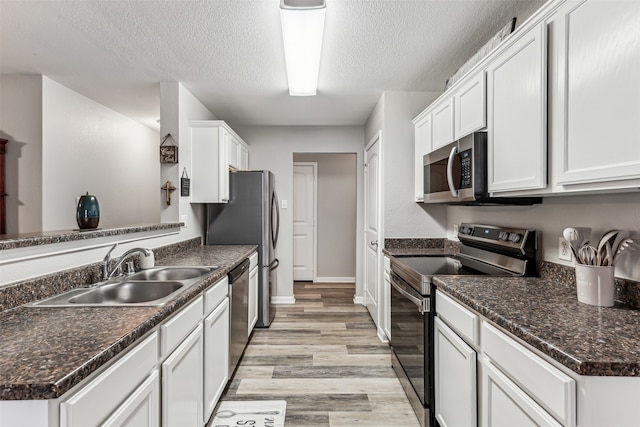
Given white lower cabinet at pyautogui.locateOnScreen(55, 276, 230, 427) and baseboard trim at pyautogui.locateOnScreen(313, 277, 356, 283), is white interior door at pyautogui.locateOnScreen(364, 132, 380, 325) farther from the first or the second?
white lower cabinet at pyautogui.locateOnScreen(55, 276, 230, 427)

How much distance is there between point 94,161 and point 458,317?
3.86 meters

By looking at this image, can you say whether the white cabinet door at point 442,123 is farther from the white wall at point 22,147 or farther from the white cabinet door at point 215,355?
the white wall at point 22,147

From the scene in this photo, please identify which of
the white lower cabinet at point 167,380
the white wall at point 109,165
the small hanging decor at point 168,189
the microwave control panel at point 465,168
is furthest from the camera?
the small hanging decor at point 168,189

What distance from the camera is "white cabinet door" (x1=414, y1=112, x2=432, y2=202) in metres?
2.77

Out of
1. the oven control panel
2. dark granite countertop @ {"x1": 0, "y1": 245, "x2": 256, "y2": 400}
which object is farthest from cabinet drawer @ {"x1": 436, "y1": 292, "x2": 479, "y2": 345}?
dark granite countertop @ {"x1": 0, "y1": 245, "x2": 256, "y2": 400}

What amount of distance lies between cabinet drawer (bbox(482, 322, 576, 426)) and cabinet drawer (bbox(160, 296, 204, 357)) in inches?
49.3

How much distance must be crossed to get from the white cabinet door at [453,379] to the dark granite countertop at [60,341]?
125 centimetres

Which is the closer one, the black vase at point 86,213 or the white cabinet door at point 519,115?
the white cabinet door at point 519,115

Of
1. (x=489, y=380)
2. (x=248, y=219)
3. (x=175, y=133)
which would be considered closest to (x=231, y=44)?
(x=175, y=133)

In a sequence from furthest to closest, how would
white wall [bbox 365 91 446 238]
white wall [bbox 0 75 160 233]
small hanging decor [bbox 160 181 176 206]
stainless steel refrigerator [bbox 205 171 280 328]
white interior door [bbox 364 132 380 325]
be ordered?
stainless steel refrigerator [bbox 205 171 280 328]
white interior door [bbox 364 132 380 325]
white wall [bbox 365 91 446 238]
small hanging decor [bbox 160 181 176 206]
white wall [bbox 0 75 160 233]

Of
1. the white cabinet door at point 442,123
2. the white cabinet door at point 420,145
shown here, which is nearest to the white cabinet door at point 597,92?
the white cabinet door at point 442,123

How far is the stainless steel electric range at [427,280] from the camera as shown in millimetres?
1865

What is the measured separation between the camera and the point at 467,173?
77.7 inches

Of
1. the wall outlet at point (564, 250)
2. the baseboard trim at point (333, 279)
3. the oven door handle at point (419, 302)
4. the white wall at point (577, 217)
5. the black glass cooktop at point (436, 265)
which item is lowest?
the baseboard trim at point (333, 279)
